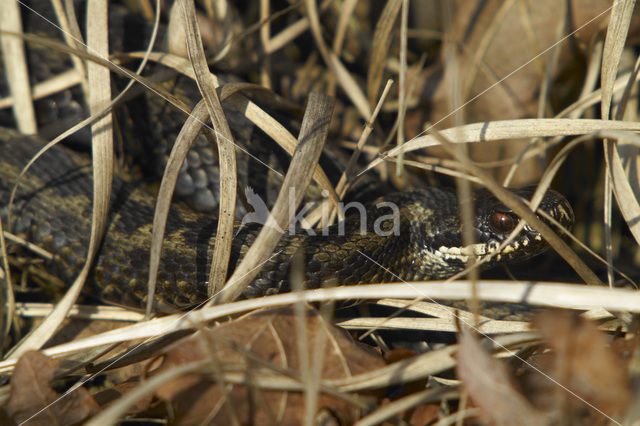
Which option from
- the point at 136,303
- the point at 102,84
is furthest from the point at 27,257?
the point at 102,84

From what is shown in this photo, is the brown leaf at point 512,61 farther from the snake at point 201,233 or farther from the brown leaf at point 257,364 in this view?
the brown leaf at point 257,364

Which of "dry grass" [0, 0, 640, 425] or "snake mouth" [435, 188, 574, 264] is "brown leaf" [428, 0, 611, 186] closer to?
"dry grass" [0, 0, 640, 425]

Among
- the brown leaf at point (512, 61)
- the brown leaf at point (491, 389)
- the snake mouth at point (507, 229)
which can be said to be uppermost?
the brown leaf at point (512, 61)

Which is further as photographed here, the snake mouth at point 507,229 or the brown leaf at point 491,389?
the snake mouth at point 507,229

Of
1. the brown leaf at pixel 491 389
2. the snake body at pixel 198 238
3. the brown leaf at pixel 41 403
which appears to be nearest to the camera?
the brown leaf at pixel 491 389

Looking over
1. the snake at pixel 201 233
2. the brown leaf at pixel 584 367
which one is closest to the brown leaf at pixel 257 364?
the brown leaf at pixel 584 367

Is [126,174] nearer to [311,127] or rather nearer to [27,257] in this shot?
[27,257]

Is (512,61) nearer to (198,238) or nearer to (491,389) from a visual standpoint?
(198,238)

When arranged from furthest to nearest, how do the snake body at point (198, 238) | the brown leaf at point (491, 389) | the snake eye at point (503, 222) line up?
the snake eye at point (503, 222)
the snake body at point (198, 238)
the brown leaf at point (491, 389)
